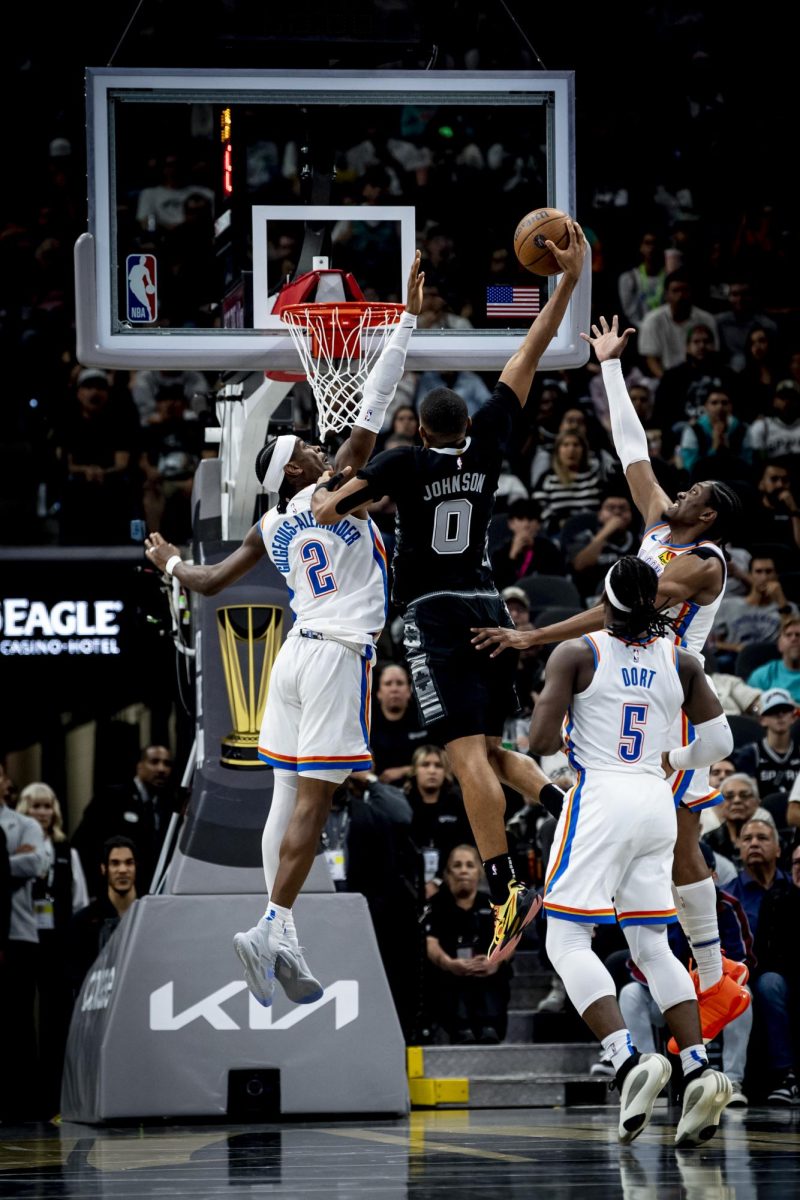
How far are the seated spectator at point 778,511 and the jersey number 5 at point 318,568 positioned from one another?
8570mm

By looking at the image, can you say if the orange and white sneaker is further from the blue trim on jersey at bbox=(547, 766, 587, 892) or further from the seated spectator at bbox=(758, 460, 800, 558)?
the seated spectator at bbox=(758, 460, 800, 558)

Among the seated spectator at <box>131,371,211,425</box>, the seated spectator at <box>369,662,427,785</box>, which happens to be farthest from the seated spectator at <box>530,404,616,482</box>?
the seated spectator at <box>369,662,427,785</box>

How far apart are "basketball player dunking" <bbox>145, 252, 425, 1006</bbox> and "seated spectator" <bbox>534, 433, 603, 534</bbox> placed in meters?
7.57

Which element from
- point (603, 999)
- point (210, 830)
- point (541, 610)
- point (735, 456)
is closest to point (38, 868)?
point (210, 830)

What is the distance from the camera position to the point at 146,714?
1712 centimetres

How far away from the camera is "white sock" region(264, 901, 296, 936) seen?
8258mm

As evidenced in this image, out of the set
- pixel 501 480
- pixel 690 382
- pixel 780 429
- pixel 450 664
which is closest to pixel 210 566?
pixel 450 664

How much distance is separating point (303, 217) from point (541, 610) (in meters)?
5.55

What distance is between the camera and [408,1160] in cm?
749

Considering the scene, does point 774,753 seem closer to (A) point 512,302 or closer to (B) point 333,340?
(A) point 512,302

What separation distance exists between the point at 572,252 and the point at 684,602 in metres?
1.69

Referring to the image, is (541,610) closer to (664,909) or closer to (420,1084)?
(420,1084)

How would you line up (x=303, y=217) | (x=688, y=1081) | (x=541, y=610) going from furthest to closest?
(x=541, y=610)
(x=303, y=217)
(x=688, y=1081)

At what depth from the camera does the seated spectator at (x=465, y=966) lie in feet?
38.8
